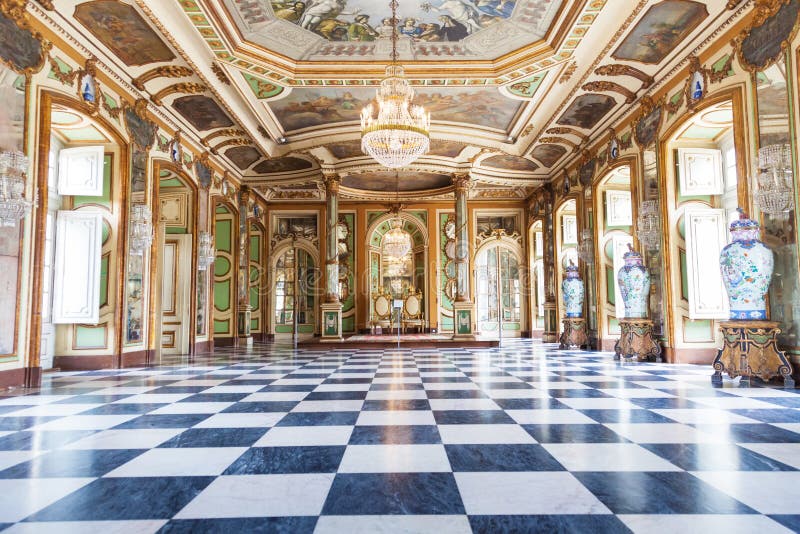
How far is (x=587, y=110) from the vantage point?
8.38m

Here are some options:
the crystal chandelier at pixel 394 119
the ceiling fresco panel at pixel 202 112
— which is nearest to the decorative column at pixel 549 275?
the crystal chandelier at pixel 394 119

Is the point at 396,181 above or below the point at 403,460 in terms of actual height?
above

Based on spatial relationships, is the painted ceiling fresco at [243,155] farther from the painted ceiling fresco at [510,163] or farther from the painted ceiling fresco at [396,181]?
the painted ceiling fresco at [510,163]

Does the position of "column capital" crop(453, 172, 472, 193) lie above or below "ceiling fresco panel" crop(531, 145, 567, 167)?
below

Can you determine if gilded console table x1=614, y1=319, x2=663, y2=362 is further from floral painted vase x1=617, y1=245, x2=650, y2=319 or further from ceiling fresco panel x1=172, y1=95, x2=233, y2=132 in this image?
ceiling fresco panel x1=172, y1=95, x2=233, y2=132

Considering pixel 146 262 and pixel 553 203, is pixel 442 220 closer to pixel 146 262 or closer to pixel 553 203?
pixel 553 203

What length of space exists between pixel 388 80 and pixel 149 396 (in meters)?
4.76

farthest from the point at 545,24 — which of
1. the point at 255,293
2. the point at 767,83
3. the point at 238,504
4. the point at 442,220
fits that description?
the point at 255,293

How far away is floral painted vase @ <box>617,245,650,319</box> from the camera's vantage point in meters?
7.16

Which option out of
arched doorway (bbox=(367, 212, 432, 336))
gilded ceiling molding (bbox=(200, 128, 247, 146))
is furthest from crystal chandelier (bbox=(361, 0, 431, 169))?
arched doorway (bbox=(367, 212, 432, 336))

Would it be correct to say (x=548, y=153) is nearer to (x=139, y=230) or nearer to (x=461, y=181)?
(x=461, y=181)

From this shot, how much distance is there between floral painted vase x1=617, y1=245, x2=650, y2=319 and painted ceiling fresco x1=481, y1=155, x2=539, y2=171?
455 centimetres

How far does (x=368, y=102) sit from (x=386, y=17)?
2233mm

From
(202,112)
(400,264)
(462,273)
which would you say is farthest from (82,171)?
(400,264)
